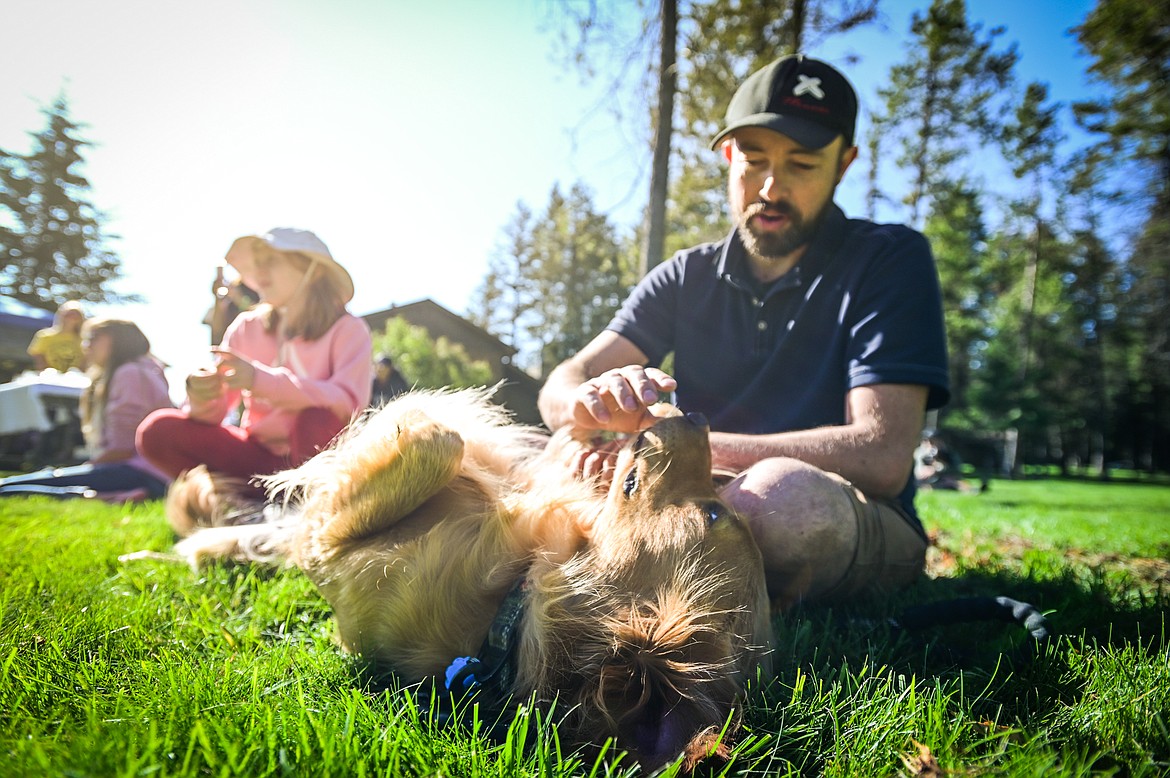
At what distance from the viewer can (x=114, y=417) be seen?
561 centimetres

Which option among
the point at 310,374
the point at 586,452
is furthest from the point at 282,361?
the point at 586,452

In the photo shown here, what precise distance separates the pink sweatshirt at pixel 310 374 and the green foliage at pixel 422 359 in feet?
24.5

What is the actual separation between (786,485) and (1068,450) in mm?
54744

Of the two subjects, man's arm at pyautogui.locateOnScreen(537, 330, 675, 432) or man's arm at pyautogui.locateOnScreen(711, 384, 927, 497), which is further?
man's arm at pyautogui.locateOnScreen(711, 384, 927, 497)

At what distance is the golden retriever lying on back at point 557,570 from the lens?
140cm

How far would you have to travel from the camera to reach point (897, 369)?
237 cm

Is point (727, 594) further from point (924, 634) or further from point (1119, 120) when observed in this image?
point (1119, 120)

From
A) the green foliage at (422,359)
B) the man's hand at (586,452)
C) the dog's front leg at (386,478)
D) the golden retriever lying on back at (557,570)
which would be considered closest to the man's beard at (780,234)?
the man's hand at (586,452)

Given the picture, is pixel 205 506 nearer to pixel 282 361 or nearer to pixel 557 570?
pixel 282 361

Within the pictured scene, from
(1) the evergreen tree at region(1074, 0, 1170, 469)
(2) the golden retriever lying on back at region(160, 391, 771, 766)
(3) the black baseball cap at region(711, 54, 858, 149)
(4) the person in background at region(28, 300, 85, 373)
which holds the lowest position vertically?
(2) the golden retriever lying on back at region(160, 391, 771, 766)

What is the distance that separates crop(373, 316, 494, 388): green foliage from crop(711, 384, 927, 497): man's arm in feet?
30.8

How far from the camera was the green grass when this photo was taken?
3.56 ft

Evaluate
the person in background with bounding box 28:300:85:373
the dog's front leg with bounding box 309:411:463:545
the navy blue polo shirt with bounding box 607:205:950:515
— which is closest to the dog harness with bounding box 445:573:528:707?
the dog's front leg with bounding box 309:411:463:545

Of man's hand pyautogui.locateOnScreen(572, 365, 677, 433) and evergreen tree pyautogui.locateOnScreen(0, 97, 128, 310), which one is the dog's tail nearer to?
man's hand pyautogui.locateOnScreen(572, 365, 677, 433)
